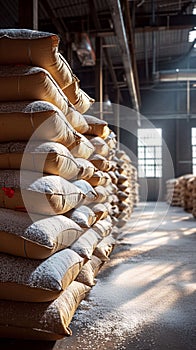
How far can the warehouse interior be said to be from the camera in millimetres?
2252

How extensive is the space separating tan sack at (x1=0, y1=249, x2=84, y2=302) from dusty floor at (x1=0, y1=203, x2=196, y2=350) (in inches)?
11.5

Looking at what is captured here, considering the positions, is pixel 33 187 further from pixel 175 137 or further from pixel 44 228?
pixel 175 137

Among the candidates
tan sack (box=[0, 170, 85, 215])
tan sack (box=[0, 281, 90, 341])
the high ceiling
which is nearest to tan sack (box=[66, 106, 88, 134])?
tan sack (box=[0, 170, 85, 215])

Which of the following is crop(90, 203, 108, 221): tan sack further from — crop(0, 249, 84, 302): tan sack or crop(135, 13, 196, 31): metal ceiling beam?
crop(135, 13, 196, 31): metal ceiling beam

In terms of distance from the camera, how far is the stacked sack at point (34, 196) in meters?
1.86

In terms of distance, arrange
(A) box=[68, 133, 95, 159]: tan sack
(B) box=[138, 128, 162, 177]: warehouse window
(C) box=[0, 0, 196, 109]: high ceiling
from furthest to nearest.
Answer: (B) box=[138, 128, 162, 177]: warehouse window < (C) box=[0, 0, 196, 109]: high ceiling < (A) box=[68, 133, 95, 159]: tan sack

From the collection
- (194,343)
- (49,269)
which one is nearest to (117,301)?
(194,343)

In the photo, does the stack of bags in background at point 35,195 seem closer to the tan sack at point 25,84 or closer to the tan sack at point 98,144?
the tan sack at point 25,84

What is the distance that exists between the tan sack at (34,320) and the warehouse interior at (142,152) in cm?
13

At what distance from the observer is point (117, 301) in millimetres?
2742

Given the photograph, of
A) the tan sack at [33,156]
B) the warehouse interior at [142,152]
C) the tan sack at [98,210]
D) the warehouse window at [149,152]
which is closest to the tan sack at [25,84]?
the tan sack at [33,156]

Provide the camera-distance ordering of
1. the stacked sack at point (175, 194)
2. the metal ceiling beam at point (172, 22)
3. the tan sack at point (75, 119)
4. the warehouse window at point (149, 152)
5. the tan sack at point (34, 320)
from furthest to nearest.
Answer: the warehouse window at point (149, 152) → the stacked sack at point (175, 194) → the metal ceiling beam at point (172, 22) → the tan sack at point (75, 119) → the tan sack at point (34, 320)

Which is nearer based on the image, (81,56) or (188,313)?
(188,313)

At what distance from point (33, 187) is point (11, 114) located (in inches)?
16.6
